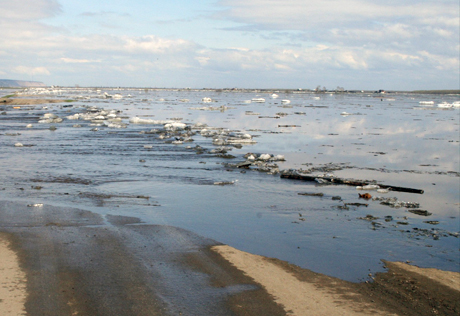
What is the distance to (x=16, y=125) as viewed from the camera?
34719 millimetres

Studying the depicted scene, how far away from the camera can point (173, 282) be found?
7203 millimetres

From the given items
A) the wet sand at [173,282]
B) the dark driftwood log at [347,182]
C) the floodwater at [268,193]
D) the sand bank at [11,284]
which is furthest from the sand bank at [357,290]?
the dark driftwood log at [347,182]

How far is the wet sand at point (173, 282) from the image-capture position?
640 cm

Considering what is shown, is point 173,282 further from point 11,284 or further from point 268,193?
point 268,193

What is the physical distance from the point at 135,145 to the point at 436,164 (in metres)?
16.4

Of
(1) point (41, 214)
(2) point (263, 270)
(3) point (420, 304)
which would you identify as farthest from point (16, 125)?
(3) point (420, 304)

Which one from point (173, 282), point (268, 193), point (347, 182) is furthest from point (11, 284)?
point (347, 182)

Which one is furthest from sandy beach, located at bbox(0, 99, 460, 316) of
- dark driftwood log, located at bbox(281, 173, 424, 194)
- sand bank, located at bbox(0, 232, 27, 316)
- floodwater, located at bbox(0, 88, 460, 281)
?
dark driftwood log, located at bbox(281, 173, 424, 194)

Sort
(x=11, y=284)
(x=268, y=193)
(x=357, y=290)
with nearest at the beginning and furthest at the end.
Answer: (x=11, y=284) → (x=357, y=290) → (x=268, y=193)

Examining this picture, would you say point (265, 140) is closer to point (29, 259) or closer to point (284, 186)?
point (284, 186)

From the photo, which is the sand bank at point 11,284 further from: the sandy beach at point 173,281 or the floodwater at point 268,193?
the floodwater at point 268,193

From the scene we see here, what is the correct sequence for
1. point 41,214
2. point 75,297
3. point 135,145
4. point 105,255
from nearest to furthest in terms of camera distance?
point 75,297, point 105,255, point 41,214, point 135,145

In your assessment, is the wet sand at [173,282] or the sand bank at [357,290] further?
the sand bank at [357,290]

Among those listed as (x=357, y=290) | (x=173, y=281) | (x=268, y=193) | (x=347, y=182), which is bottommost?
(x=357, y=290)
